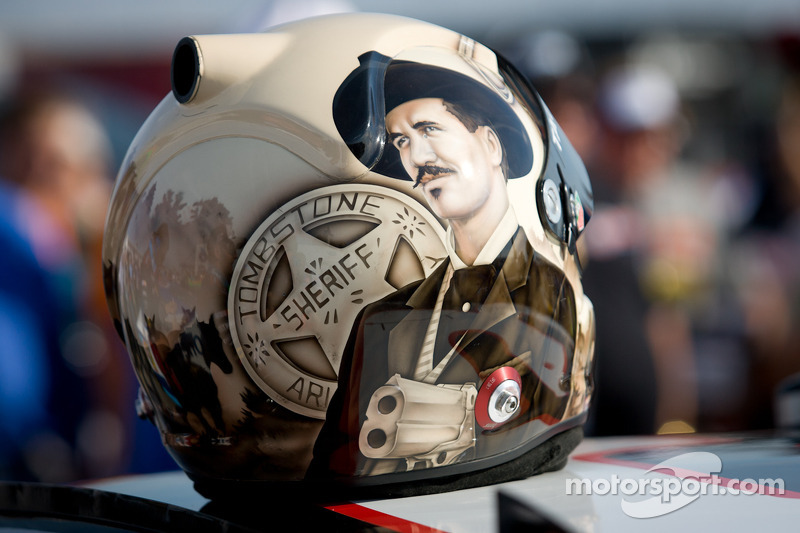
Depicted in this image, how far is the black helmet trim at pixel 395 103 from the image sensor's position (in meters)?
0.98

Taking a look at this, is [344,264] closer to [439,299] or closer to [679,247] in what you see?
[439,299]

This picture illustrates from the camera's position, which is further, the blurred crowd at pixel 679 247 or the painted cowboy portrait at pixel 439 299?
the blurred crowd at pixel 679 247

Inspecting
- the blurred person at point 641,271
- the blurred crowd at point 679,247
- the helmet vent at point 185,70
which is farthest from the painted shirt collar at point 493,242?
the blurred person at point 641,271

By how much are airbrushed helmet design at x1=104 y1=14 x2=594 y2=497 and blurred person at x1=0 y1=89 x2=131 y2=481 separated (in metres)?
1.82

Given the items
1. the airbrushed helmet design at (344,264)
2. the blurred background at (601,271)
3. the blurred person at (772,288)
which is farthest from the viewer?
the blurred person at (772,288)

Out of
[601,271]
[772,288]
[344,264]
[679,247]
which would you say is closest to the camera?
[344,264]

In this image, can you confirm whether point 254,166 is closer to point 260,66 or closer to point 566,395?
point 260,66

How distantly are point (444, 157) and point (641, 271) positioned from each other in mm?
2127

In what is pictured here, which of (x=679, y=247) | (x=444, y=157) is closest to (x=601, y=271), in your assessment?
(x=679, y=247)

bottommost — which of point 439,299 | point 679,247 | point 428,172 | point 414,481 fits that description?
point 414,481

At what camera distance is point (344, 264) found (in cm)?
96

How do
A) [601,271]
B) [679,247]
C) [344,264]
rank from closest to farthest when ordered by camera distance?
1. [344,264]
2. [601,271]
3. [679,247]

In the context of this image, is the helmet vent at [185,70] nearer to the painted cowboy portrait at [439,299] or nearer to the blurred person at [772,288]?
the painted cowboy portrait at [439,299]

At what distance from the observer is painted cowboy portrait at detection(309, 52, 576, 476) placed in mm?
980
